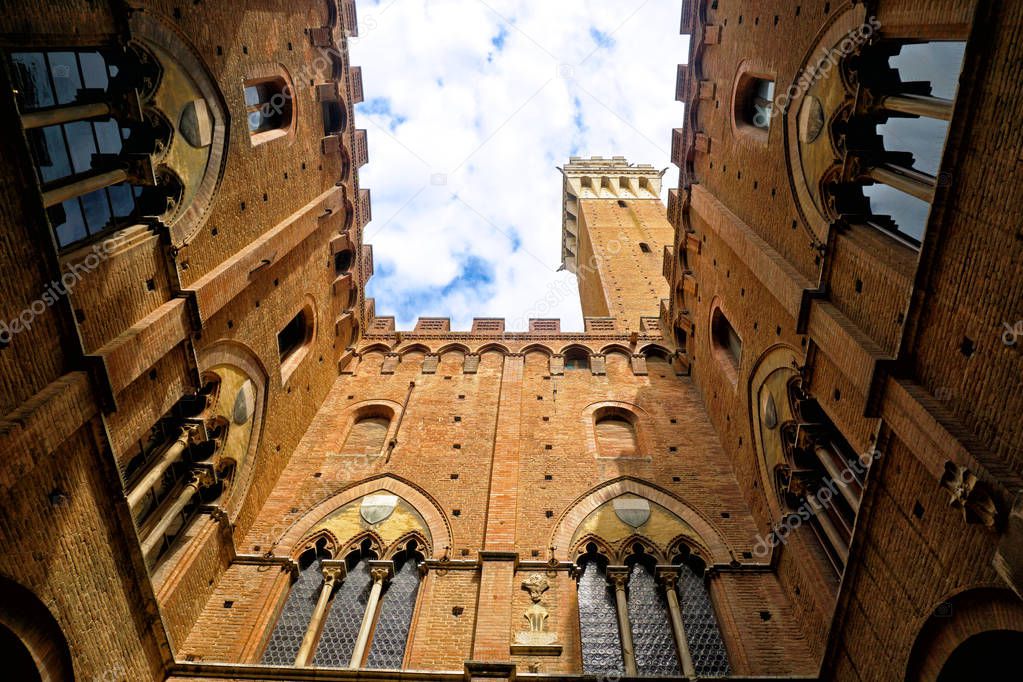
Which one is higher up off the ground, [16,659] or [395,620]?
[16,659]

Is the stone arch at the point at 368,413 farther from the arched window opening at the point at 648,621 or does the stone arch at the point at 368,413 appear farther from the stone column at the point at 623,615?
the arched window opening at the point at 648,621

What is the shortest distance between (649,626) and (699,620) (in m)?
0.84

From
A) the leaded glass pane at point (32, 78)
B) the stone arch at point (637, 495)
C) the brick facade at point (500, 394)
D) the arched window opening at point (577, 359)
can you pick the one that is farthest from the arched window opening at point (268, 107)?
the stone arch at point (637, 495)

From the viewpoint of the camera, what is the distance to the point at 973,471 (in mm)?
5848

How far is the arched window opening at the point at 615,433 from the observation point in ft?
47.3

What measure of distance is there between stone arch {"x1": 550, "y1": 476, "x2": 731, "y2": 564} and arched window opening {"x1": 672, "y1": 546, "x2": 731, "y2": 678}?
416 millimetres

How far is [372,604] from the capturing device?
10.5m

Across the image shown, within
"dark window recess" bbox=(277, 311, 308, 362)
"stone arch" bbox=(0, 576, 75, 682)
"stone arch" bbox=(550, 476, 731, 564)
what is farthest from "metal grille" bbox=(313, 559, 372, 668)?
"dark window recess" bbox=(277, 311, 308, 362)

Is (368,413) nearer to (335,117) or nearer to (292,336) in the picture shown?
(292,336)

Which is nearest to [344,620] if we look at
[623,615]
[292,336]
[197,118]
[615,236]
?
[623,615]

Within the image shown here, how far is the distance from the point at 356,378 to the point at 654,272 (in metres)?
17.3

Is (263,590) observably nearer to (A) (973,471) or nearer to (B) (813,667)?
(B) (813,667)

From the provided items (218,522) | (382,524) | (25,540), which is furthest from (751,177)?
(25,540)

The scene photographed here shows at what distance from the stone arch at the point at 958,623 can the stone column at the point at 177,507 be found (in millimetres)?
9151
